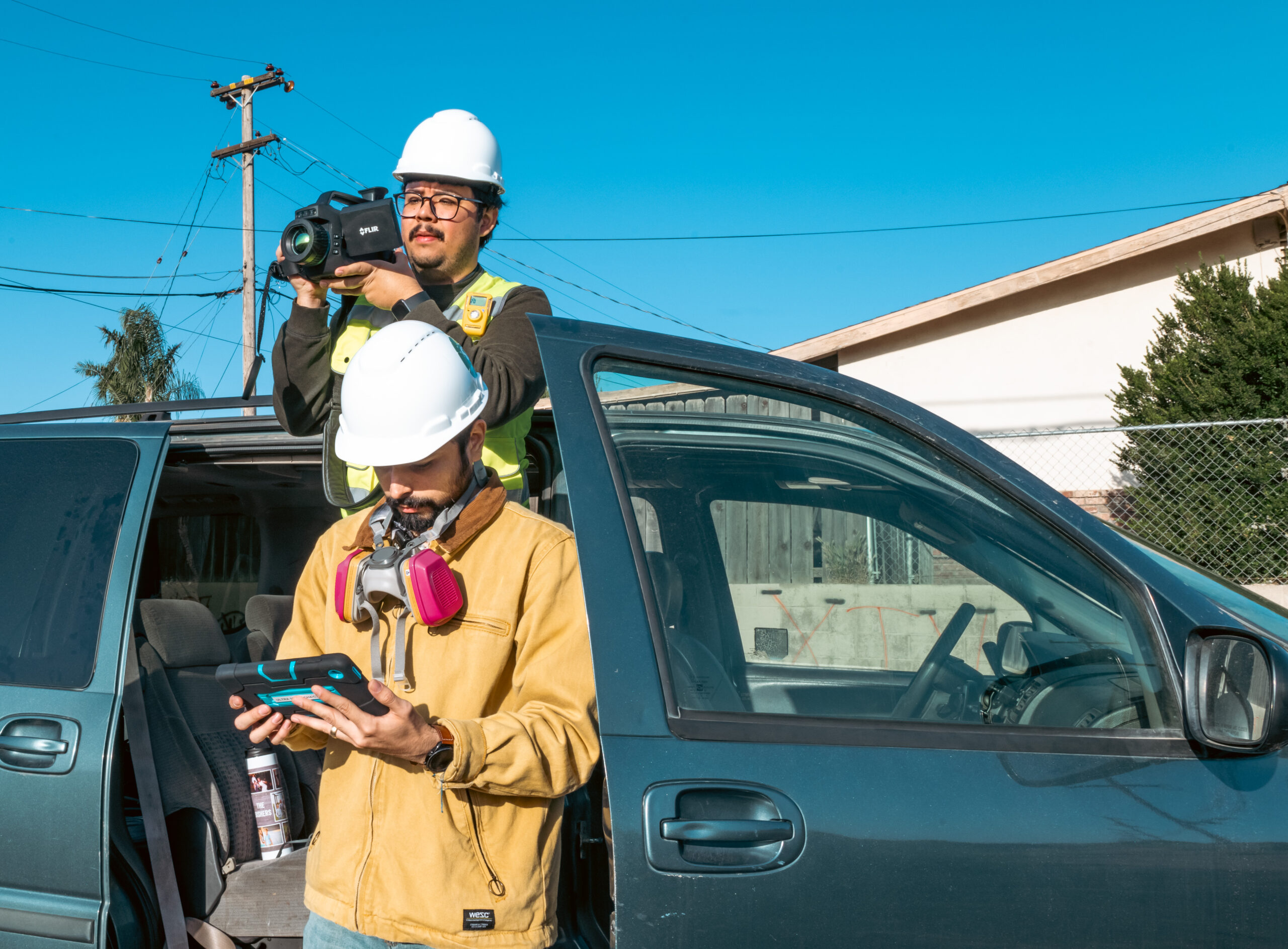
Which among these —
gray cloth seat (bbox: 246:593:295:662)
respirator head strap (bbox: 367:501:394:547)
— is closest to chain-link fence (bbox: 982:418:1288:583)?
gray cloth seat (bbox: 246:593:295:662)

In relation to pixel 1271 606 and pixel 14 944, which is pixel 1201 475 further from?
pixel 14 944

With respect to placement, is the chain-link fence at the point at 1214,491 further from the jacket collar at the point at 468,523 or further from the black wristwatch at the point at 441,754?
the black wristwatch at the point at 441,754

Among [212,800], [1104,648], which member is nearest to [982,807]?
[1104,648]

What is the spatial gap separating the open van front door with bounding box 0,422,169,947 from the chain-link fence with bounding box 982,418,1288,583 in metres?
5.35

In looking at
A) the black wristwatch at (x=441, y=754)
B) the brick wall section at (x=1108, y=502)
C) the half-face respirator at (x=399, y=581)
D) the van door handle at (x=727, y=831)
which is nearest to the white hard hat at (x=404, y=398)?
the half-face respirator at (x=399, y=581)

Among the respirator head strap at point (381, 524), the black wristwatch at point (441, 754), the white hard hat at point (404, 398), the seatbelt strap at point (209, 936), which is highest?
the white hard hat at point (404, 398)

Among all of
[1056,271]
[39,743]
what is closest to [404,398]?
[39,743]

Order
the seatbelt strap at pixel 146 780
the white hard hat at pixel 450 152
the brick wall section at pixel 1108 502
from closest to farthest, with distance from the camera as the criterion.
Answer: the seatbelt strap at pixel 146 780 → the white hard hat at pixel 450 152 → the brick wall section at pixel 1108 502

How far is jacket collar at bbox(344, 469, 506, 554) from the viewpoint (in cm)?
173

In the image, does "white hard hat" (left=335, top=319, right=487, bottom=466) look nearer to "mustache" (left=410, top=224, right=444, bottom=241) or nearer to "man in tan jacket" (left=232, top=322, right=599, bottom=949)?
"man in tan jacket" (left=232, top=322, right=599, bottom=949)

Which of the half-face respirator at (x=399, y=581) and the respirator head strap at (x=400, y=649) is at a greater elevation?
the half-face respirator at (x=399, y=581)

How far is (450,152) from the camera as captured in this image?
8.55 ft

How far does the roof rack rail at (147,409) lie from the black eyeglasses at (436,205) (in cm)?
65

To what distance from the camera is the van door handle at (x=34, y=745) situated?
2.02m
